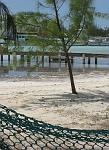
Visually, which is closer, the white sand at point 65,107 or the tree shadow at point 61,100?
the white sand at point 65,107

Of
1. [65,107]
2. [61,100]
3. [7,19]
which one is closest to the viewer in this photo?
[7,19]

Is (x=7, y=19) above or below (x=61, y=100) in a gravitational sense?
above

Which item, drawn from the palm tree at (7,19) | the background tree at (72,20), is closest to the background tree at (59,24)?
the background tree at (72,20)

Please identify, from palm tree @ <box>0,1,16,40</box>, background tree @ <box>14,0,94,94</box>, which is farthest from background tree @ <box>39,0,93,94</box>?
palm tree @ <box>0,1,16,40</box>

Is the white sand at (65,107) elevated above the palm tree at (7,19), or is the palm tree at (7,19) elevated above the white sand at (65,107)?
the palm tree at (7,19)

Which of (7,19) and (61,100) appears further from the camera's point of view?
(61,100)

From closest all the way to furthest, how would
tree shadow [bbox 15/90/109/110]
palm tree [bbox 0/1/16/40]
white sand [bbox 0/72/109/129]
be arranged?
palm tree [bbox 0/1/16/40]
white sand [bbox 0/72/109/129]
tree shadow [bbox 15/90/109/110]

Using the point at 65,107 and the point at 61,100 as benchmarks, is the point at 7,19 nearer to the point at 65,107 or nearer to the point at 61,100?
the point at 65,107

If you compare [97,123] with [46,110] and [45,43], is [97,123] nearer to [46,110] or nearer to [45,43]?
[46,110]

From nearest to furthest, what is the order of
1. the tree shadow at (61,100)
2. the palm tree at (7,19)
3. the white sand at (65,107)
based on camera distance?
the palm tree at (7,19)
the white sand at (65,107)
the tree shadow at (61,100)

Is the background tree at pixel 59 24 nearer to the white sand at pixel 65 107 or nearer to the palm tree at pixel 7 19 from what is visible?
the white sand at pixel 65 107

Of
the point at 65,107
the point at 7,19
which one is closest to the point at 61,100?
the point at 65,107

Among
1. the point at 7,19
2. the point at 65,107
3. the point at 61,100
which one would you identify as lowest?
the point at 61,100

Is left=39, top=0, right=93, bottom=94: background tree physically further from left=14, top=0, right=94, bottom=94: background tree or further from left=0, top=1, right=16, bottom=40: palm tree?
left=0, top=1, right=16, bottom=40: palm tree
